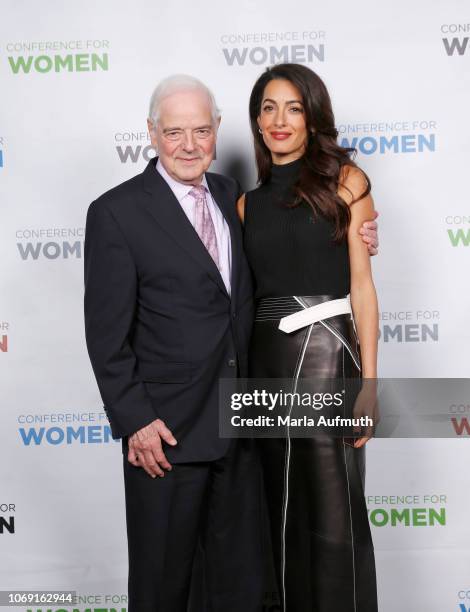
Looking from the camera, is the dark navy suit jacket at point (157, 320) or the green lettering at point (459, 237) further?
the green lettering at point (459, 237)

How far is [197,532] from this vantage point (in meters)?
2.10

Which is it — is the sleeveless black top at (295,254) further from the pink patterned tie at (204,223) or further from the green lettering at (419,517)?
the green lettering at (419,517)

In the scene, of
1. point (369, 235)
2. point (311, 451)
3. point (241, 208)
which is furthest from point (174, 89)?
point (311, 451)

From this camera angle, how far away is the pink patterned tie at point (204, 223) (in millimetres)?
2072

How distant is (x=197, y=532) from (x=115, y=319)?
0.63m

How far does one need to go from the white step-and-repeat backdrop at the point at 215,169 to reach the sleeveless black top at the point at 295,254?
0.66 meters

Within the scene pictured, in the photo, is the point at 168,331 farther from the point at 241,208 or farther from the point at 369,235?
the point at 369,235

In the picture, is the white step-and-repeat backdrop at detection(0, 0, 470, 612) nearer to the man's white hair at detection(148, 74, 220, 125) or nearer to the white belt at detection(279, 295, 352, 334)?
the man's white hair at detection(148, 74, 220, 125)

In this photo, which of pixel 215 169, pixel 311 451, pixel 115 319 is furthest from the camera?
pixel 215 169

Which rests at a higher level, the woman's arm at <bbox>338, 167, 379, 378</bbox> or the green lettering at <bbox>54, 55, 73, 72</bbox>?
the green lettering at <bbox>54, 55, 73, 72</bbox>

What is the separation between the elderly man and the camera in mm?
1971

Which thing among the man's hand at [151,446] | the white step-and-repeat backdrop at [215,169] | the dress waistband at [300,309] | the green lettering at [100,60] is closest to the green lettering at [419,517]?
the white step-and-repeat backdrop at [215,169]

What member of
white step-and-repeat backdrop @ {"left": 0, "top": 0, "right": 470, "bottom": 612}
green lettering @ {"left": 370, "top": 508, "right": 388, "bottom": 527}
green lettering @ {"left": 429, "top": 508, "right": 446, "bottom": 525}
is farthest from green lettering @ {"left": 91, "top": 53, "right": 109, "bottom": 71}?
green lettering @ {"left": 429, "top": 508, "right": 446, "bottom": 525}

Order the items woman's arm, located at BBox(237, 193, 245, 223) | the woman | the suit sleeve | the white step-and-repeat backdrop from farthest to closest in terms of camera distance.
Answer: the white step-and-repeat backdrop → woman's arm, located at BBox(237, 193, 245, 223) → the woman → the suit sleeve
